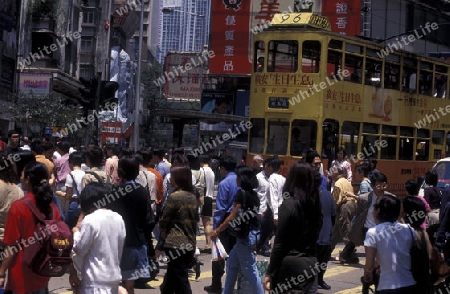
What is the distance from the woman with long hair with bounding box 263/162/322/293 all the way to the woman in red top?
1775mm

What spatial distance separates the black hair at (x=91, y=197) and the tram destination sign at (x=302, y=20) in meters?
12.5

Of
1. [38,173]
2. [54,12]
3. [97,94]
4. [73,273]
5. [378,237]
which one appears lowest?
[73,273]

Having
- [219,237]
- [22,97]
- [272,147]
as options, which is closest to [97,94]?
[219,237]

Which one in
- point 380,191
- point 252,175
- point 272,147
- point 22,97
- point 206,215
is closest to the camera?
point 252,175

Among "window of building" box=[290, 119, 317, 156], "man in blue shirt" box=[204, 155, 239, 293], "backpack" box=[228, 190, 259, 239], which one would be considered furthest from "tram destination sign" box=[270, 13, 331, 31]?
"backpack" box=[228, 190, 259, 239]

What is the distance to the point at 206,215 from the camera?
12438mm

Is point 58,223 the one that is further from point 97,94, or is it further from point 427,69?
Answer: point 427,69

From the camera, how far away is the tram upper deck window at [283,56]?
59.0 feet

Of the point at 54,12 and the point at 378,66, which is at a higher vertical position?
the point at 54,12

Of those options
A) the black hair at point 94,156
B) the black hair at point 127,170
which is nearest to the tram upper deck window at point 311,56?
the black hair at point 94,156

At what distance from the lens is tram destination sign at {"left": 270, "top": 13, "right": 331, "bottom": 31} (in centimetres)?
1811

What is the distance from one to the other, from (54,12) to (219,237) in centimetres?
3505

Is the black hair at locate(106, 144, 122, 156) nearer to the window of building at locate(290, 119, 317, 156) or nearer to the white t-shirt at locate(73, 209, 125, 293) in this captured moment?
the window of building at locate(290, 119, 317, 156)

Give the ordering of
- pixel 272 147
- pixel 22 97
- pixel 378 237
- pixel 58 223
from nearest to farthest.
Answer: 1. pixel 58 223
2. pixel 378 237
3. pixel 272 147
4. pixel 22 97
